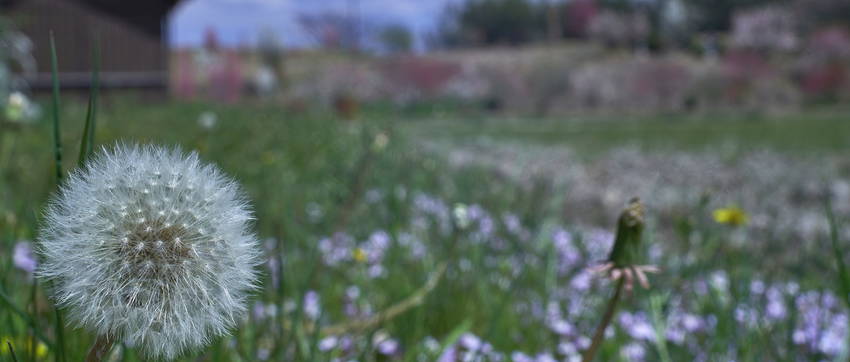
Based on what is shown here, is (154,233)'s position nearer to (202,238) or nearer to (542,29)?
(202,238)

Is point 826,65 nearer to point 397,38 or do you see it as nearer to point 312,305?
point 312,305

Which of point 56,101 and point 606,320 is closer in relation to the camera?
point 56,101

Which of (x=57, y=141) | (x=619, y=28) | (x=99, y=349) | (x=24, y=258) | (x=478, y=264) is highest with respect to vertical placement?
(x=619, y=28)

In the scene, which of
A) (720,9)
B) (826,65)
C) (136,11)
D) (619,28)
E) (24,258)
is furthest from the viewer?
(619,28)

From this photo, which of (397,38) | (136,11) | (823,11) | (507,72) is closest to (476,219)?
(136,11)

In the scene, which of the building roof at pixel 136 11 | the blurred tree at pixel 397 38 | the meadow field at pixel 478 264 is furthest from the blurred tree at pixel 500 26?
the meadow field at pixel 478 264

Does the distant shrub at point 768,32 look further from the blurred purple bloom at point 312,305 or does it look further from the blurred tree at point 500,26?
the blurred tree at point 500,26
